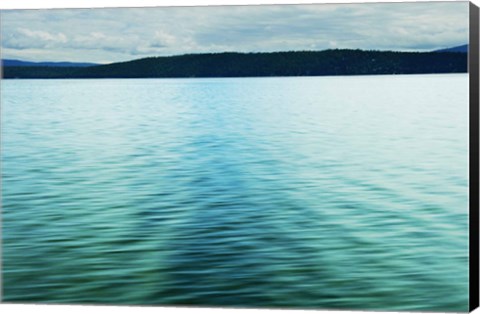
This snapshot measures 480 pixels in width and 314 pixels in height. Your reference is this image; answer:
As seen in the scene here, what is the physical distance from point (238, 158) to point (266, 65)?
1.31 m

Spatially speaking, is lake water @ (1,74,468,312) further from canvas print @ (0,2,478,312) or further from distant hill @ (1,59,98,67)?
distant hill @ (1,59,98,67)

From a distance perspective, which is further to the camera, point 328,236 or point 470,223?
point 328,236

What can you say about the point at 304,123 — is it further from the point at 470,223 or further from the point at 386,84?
the point at 470,223

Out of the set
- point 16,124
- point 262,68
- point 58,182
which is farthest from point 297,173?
point 16,124

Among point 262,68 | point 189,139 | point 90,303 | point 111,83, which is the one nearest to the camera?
point 90,303

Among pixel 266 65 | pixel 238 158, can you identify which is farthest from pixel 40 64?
pixel 238 158

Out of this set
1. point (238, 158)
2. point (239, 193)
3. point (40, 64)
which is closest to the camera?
point (239, 193)

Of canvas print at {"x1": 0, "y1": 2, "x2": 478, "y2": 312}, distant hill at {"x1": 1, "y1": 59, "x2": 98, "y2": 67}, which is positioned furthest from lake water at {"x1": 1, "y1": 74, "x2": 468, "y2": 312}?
distant hill at {"x1": 1, "y1": 59, "x2": 98, "y2": 67}

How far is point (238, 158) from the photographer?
11094 millimetres

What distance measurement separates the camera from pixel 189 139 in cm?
1269

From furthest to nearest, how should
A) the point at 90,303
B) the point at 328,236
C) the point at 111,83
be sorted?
the point at 111,83
the point at 328,236
the point at 90,303

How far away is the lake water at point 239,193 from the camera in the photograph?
648cm

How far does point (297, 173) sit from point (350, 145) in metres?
1.78

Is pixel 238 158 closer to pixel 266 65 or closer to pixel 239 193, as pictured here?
pixel 266 65
